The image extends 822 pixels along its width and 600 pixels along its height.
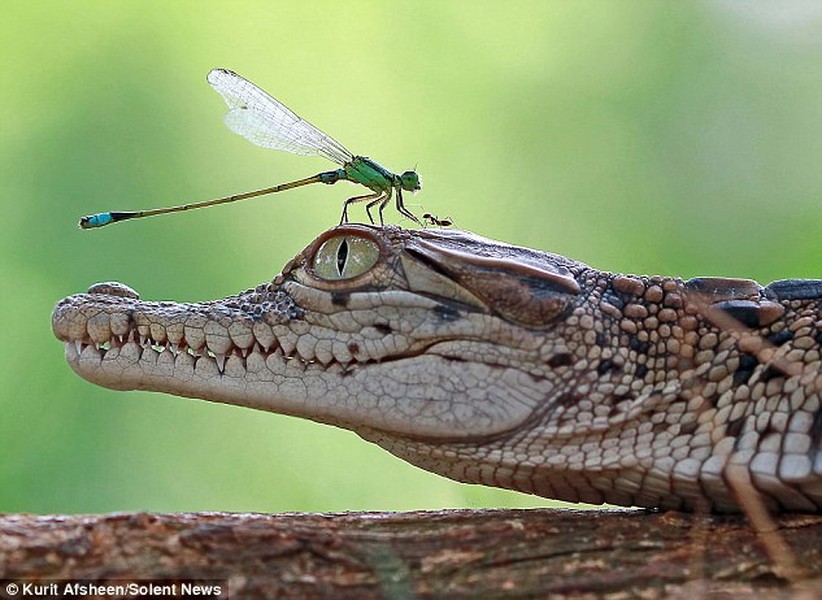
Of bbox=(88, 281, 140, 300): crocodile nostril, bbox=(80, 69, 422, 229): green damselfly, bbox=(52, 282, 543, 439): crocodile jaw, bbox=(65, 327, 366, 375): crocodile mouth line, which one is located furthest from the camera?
bbox=(80, 69, 422, 229): green damselfly

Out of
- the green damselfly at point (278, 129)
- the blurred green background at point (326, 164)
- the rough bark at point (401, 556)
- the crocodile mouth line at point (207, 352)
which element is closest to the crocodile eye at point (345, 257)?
the crocodile mouth line at point (207, 352)

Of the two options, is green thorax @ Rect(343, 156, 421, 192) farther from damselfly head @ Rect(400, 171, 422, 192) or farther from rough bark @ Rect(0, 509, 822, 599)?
rough bark @ Rect(0, 509, 822, 599)

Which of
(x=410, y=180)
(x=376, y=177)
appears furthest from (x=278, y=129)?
(x=410, y=180)

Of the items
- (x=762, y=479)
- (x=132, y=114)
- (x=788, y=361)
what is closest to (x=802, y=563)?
(x=762, y=479)

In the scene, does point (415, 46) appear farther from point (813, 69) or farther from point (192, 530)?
point (192, 530)

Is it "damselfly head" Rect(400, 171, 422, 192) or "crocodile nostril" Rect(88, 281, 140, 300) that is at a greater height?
"damselfly head" Rect(400, 171, 422, 192)

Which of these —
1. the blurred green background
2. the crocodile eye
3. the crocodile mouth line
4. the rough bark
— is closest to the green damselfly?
the crocodile eye

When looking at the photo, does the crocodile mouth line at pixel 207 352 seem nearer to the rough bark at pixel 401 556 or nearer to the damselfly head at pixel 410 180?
the rough bark at pixel 401 556
